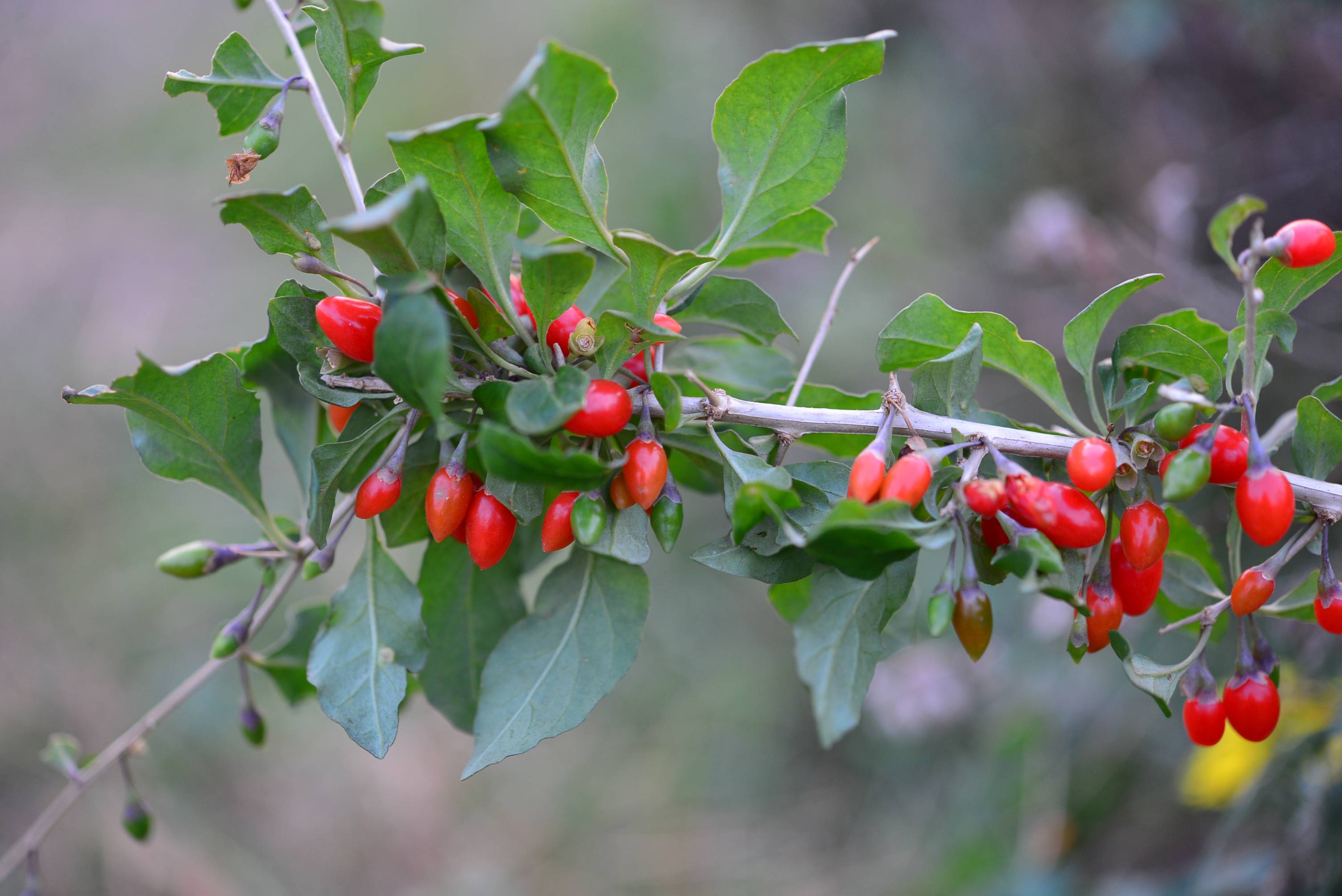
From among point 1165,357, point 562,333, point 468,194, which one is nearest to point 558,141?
point 468,194

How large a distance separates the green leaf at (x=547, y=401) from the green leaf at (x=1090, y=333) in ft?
2.62

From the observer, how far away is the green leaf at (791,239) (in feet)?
4.97

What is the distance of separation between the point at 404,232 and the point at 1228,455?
47.8 inches

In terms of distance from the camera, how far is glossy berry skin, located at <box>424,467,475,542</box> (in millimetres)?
1228

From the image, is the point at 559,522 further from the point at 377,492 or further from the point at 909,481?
the point at 909,481

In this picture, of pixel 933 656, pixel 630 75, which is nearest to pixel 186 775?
pixel 933 656

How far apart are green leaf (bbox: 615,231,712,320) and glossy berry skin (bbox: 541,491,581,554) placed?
319 millimetres

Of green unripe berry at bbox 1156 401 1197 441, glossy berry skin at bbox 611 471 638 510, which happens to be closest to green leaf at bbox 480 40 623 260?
glossy berry skin at bbox 611 471 638 510

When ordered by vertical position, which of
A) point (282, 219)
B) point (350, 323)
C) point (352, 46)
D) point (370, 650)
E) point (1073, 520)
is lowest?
point (1073, 520)

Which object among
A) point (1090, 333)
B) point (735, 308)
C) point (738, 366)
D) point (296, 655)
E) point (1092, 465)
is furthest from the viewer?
point (296, 655)

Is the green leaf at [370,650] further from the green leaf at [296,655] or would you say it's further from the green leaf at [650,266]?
the green leaf at [650,266]

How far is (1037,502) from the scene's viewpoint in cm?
109

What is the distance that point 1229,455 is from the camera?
116cm

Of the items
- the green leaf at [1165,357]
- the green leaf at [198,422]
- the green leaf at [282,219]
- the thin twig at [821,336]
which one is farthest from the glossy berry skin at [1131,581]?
the green leaf at [198,422]
